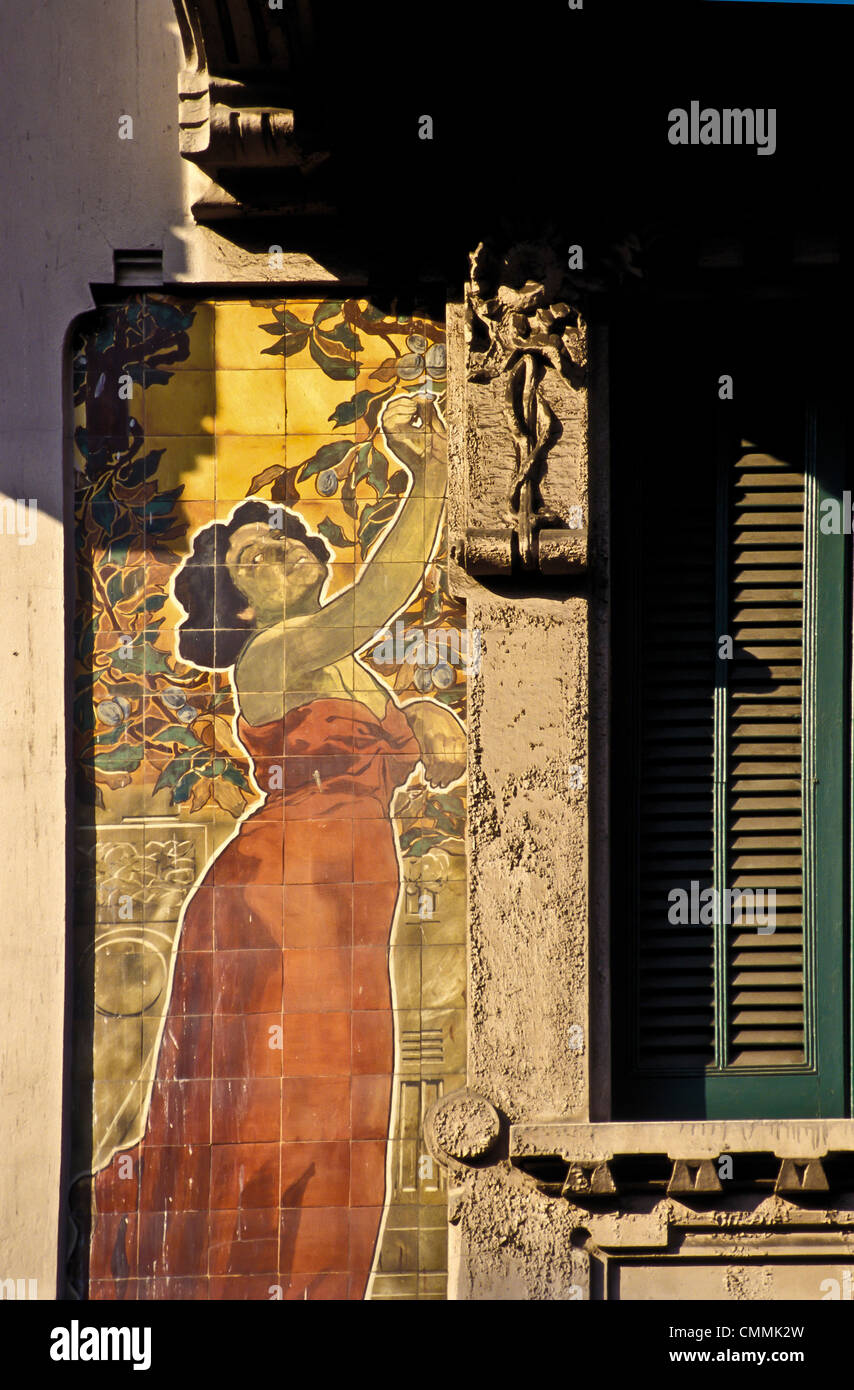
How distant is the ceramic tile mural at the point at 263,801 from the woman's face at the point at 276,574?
1 centimetres

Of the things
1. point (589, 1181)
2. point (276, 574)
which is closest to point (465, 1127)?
point (589, 1181)

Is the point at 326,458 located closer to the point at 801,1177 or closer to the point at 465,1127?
the point at 465,1127

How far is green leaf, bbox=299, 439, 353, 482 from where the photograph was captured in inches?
203

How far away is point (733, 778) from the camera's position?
5199 mm

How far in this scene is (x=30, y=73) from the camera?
5176 mm

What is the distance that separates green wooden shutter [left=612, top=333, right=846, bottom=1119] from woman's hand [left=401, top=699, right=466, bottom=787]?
0.68 m

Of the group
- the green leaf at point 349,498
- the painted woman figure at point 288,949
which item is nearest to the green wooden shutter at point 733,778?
the painted woman figure at point 288,949

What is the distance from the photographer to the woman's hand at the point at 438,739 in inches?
199

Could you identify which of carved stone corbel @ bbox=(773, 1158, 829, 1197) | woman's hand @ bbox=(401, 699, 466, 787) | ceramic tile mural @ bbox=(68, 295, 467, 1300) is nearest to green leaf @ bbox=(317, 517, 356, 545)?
ceramic tile mural @ bbox=(68, 295, 467, 1300)

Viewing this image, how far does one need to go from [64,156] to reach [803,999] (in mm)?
4687

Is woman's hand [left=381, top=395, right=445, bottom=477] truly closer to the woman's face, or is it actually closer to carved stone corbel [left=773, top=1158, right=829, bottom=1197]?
the woman's face

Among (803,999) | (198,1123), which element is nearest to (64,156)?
(198,1123)

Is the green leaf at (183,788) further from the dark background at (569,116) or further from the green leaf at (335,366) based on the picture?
the dark background at (569,116)

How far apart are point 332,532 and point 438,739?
0.97 metres
